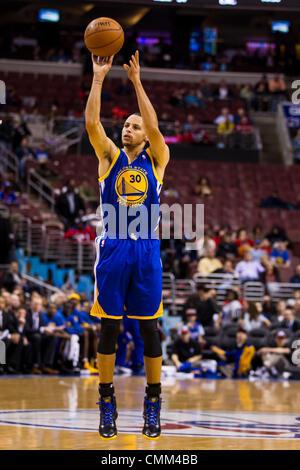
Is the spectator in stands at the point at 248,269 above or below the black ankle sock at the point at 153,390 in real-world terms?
above

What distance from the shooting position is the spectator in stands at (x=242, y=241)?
1823 centimetres

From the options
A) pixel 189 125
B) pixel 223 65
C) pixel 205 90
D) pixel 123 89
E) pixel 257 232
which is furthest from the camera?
pixel 223 65

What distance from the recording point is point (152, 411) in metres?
6.11

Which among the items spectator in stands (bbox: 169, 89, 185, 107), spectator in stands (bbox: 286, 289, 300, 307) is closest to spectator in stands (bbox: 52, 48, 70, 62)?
spectator in stands (bbox: 169, 89, 185, 107)

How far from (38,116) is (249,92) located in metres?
7.51

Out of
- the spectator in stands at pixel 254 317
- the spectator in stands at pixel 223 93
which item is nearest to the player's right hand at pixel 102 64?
the spectator in stands at pixel 254 317

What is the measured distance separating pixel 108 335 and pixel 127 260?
1.81 feet

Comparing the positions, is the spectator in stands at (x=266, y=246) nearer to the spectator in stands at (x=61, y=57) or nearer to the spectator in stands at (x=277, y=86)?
the spectator in stands at (x=277, y=86)

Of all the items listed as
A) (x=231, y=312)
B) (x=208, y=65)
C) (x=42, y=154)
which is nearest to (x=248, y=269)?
(x=231, y=312)

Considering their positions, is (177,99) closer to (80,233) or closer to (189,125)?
(189,125)

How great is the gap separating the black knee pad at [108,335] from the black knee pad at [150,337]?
19cm

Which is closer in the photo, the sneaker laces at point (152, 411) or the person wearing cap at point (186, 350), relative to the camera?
the sneaker laces at point (152, 411)

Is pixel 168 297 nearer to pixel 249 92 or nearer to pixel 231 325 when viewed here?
pixel 231 325
